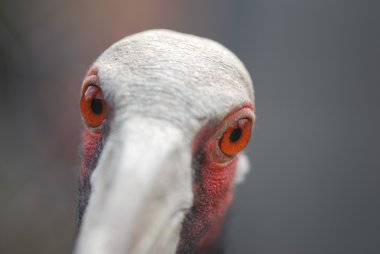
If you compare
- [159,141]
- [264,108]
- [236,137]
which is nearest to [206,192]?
[236,137]

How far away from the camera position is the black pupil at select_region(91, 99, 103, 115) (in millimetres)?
1303

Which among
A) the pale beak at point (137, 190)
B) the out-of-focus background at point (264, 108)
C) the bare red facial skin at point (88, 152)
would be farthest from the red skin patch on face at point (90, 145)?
the out-of-focus background at point (264, 108)

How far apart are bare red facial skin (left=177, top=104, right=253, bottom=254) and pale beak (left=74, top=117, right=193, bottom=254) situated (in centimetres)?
11

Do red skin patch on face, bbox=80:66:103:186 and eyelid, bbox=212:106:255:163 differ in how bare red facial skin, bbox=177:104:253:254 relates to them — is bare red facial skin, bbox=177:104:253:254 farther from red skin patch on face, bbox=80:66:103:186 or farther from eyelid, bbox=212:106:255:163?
red skin patch on face, bbox=80:66:103:186

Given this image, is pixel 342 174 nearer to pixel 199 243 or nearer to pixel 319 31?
pixel 319 31

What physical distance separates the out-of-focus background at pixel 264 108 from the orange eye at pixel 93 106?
1.64 m

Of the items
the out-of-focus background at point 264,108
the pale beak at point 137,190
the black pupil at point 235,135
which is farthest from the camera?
the out-of-focus background at point 264,108

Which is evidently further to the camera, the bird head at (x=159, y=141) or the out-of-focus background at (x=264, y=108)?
the out-of-focus background at (x=264, y=108)

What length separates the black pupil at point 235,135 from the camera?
1355 millimetres

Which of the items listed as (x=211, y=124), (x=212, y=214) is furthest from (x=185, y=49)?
(x=212, y=214)

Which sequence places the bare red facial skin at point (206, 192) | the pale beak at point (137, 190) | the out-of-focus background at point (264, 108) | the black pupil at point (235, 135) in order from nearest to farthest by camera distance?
the pale beak at point (137, 190) → the bare red facial skin at point (206, 192) → the black pupil at point (235, 135) → the out-of-focus background at point (264, 108)

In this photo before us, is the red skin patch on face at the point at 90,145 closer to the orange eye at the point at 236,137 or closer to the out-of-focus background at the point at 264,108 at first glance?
the orange eye at the point at 236,137

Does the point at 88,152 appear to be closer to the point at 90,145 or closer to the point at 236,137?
the point at 90,145

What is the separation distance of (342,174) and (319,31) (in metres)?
1.01
